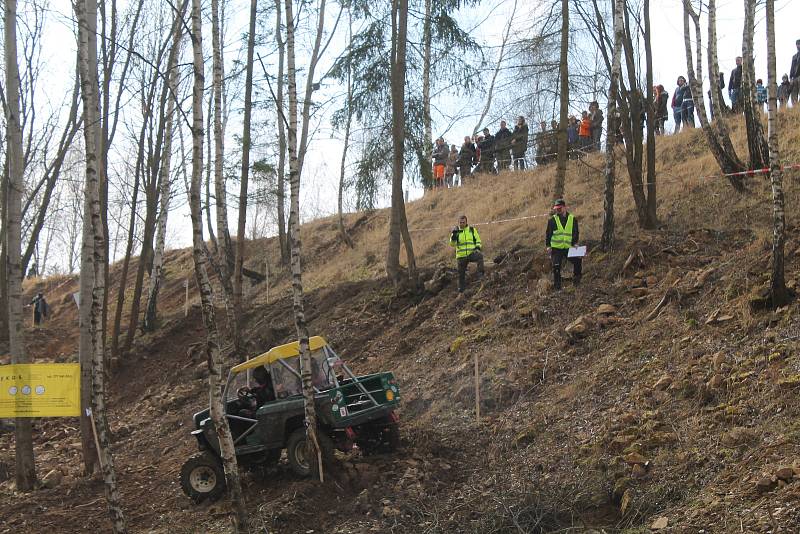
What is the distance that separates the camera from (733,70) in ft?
73.7

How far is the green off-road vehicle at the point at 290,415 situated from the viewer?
34.8ft

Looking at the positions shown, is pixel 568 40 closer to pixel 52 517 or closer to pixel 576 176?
pixel 576 176

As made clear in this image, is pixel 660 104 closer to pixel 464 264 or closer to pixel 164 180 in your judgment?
pixel 464 264

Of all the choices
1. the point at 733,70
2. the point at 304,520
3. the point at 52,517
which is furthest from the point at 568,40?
the point at 52,517

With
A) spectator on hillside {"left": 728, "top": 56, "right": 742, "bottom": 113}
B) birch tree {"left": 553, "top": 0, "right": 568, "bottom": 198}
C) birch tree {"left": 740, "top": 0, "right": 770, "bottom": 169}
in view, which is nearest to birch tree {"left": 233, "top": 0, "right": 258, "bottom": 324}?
birch tree {"left": 553, "top": 0, "right": 568, "bottom": 198}

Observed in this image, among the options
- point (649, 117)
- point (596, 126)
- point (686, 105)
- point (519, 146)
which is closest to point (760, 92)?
point (686, 105)

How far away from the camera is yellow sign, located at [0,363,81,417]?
12.7m

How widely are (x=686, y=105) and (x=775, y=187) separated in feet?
45.6

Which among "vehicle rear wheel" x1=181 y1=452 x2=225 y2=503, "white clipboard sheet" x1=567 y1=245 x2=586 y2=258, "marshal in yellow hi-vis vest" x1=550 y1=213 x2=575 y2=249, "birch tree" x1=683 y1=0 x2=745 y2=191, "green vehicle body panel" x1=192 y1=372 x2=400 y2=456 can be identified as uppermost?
"birch tree" x1=683 y1=0 x2=745 y2=191

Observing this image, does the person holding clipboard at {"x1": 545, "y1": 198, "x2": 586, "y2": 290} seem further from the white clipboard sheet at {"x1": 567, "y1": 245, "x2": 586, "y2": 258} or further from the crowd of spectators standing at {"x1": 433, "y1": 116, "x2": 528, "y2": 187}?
the crowd of spectators standing at {"x1": 433, "y1": 116, "x2": 528, "y2": 187}

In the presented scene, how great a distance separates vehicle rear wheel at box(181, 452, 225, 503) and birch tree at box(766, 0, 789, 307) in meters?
8.28

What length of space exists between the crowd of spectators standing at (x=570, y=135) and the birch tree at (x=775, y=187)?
7569 millimetres

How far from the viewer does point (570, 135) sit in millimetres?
25156

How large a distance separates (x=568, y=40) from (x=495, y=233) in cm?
550
